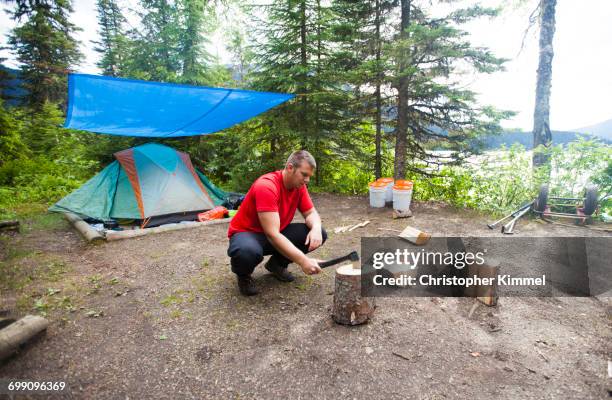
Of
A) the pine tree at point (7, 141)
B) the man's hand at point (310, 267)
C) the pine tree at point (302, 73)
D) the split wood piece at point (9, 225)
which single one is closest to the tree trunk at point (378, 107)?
the pine tree at point (302, 73)

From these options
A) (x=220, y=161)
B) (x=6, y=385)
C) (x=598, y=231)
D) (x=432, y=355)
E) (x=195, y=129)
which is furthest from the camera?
(x=220, y=161)

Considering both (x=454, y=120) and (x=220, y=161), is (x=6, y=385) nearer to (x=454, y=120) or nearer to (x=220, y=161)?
(x=454, y=120)

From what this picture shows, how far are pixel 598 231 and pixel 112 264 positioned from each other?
576 cm

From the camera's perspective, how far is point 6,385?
1.52 meters

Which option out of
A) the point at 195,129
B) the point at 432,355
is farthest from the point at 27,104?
the point at 432,355

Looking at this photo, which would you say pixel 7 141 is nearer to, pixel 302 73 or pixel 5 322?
pixel 302 73

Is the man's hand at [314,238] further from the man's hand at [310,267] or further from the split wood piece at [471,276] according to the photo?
the split wood piece at [471,276]

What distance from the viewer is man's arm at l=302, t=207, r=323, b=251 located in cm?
251

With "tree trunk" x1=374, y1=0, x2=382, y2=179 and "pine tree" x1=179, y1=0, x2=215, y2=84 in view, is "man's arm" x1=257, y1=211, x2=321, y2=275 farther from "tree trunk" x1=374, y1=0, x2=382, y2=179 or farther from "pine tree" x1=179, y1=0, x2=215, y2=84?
"pine tree" x1=179, y1=0, x2=215, y2=84

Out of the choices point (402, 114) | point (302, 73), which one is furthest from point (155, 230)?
point (402, 114)

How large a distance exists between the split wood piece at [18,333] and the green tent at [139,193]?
2.75 meters

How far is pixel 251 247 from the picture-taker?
7.45ft

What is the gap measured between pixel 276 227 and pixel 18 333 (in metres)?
1.67

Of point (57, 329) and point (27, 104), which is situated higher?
point (27, 104)
